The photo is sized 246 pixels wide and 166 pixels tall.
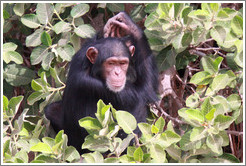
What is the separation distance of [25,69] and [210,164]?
210 cm

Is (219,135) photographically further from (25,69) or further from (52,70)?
(25,69)

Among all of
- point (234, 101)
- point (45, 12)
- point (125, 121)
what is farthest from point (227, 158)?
point (45, 12)

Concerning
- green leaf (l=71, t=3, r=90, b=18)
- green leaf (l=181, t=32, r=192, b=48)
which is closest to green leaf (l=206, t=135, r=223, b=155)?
green leaf (l=181, t=32, r=192, b=48)

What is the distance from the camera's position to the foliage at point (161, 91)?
2.94 m

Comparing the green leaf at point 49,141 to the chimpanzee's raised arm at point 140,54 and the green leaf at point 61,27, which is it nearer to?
the green leaf at point 61,27

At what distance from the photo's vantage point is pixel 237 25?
10.3 feet

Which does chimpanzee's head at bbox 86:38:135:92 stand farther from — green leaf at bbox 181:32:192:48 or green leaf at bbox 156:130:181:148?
green leaf at bbox 156:130:181:148

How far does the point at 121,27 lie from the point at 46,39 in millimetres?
717

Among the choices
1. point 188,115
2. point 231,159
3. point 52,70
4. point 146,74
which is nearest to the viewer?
point 188,115

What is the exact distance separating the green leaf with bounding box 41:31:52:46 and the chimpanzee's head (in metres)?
0.36

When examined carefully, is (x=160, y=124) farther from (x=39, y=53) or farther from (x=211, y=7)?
(x=39, y=53)

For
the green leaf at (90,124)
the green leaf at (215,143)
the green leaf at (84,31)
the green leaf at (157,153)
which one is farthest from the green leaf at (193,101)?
the green leaf at (84,31)

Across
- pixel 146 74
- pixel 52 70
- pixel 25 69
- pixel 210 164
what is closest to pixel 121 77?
pixel 146 74

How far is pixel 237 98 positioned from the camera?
3305 mm
